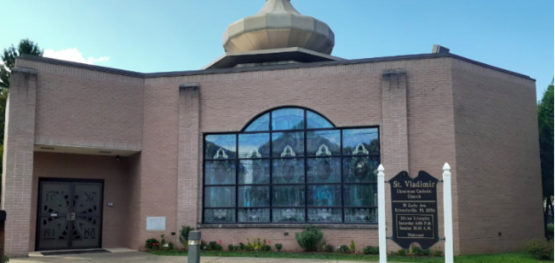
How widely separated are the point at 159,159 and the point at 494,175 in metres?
11.2

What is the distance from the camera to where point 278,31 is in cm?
2105

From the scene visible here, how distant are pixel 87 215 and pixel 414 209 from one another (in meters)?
12.9

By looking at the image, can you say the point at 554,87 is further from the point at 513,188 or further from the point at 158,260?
the point at 158,260

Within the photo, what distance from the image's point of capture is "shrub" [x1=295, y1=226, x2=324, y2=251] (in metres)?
17.1

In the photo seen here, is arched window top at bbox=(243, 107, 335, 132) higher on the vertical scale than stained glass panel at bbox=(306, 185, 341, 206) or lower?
higher

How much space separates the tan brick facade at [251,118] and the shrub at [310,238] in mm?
401

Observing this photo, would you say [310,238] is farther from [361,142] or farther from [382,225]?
[382,225]

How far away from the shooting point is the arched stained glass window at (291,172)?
58.5 feet

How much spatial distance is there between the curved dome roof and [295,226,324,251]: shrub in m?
7.56

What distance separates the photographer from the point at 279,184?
60.5ft

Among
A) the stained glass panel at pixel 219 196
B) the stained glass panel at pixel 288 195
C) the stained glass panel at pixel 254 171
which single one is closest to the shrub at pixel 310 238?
the stained glass panel at pixel 288 195

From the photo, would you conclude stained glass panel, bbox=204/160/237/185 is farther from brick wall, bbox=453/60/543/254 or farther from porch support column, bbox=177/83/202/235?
brick wall, bbox=453/60/543/254

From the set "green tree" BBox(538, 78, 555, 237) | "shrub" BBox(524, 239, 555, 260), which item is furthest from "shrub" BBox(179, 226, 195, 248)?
"green tree" BBox(538, 78, 555, 237)

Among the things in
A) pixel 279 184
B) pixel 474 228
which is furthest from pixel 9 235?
pixel 474 228
